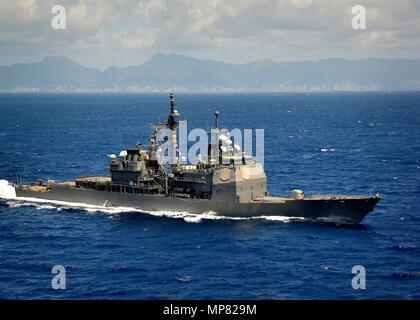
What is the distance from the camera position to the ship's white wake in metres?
59.6

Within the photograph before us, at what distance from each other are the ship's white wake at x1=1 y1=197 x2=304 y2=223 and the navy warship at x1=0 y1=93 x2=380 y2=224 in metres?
0.38

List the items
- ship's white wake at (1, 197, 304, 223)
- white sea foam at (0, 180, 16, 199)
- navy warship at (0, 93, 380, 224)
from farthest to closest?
1. white sea foam at (0, 180, 16, 199)
2. ship's white wake at (1, 197, 304, 223)
3. navy warship at (0, 93, 380, 224)

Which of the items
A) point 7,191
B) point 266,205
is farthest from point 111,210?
point 266,205

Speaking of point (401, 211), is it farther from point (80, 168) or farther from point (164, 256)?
point (80, 168)

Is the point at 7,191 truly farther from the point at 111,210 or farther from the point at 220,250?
the point at 220,250

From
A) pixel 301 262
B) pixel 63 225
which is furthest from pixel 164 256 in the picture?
pixel 63 225

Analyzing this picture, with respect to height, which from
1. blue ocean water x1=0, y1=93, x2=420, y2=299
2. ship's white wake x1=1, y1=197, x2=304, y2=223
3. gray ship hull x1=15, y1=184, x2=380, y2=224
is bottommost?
blue ocean water x1=0, y1=93, x2=420, y2=299

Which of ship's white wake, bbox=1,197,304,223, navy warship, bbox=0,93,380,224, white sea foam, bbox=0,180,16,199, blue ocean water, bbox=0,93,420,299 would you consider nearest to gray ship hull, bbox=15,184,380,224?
navy warship, bbox=0,93,380,224

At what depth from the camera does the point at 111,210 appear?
65812 mm

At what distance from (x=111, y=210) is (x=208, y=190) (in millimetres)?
12717

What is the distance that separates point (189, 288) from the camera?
41.4 meters

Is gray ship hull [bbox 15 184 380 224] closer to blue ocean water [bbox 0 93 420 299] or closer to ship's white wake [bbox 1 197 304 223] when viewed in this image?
ship's white wake [bbox 1 197 304 223]

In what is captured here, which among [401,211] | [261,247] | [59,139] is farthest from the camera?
[59,139]

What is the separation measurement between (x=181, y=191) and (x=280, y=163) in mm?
39314
